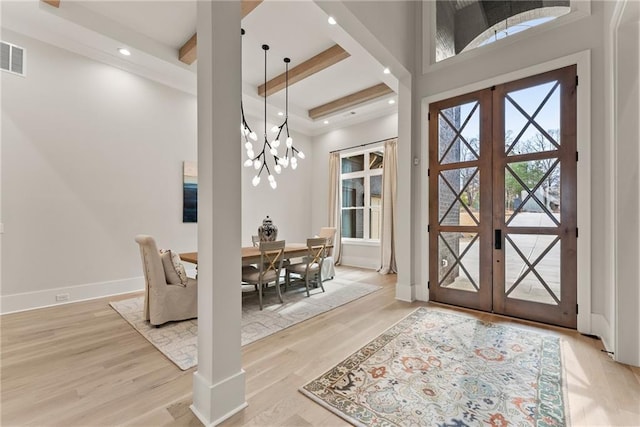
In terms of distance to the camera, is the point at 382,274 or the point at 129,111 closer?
the point at 129,111

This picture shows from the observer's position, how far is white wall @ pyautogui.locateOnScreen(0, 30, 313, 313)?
3.40 m

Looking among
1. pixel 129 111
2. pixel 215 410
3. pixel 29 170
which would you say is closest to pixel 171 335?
pixel 215 410

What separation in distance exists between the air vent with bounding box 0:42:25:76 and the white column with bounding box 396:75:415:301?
499cm

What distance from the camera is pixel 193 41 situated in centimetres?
398

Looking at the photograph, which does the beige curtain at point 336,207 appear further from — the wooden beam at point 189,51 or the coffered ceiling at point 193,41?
the wooden beam at point 189,51

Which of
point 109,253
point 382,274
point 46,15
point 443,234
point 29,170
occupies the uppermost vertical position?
point 46,15

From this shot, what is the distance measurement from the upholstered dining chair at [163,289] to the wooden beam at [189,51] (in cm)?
289

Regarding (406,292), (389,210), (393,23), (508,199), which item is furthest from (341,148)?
(508,199)

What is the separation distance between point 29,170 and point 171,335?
2949 millimetres

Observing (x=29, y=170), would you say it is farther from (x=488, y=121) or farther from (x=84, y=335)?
(x=488, y=121)

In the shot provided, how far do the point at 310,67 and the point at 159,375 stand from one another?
4554 mm

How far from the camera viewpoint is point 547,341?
257 centimetres

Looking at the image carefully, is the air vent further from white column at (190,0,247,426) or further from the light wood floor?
white column at (190,0,247,426)

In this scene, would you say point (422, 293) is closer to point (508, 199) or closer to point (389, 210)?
point (508, 199)
